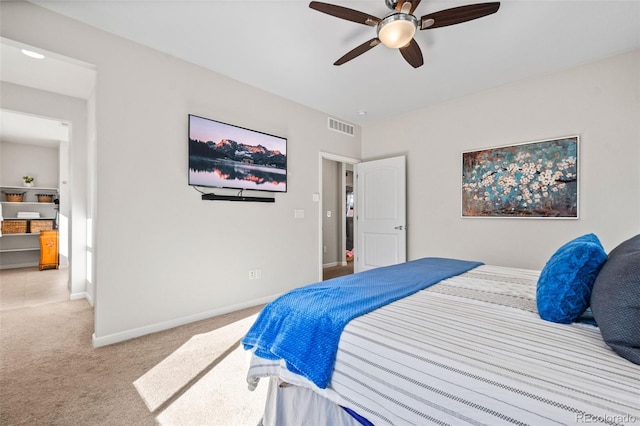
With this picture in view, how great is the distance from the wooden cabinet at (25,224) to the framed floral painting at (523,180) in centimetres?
787

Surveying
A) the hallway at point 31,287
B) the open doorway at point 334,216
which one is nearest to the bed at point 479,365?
the hallway at point 31,287

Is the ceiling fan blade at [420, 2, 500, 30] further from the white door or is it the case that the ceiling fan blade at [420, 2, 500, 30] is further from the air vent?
the air vent

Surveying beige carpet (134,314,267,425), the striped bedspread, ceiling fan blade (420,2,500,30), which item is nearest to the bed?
the striped bedspread

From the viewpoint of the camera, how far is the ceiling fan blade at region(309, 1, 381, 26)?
1841mm

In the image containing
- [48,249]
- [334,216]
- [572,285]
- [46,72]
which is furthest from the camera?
[334,216]

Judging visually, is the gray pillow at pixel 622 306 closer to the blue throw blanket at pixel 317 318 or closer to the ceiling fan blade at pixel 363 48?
the blue throw blanket at pixel 317 318

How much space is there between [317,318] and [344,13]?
1.91 metres

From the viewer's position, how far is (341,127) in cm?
459

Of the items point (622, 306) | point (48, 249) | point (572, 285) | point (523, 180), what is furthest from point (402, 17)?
point (48, 249)

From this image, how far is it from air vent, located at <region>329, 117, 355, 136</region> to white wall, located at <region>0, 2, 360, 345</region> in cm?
104

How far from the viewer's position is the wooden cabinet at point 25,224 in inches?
221

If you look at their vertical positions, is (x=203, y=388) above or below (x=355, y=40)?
below

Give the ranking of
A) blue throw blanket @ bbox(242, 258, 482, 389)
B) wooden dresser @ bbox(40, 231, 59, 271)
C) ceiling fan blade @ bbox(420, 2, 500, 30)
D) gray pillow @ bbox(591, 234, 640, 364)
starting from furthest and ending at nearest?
wooden dresser @ bbox(40, 231, 59, 271) < ceiling fan blade @ bbox(420, 2, 500, 30) < blue throw blanket @ bbox(242, 258, 482, 389) < gray pillow @ bbox(591, 234, 640, 364)

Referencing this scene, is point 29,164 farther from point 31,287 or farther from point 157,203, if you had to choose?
point 157,203
